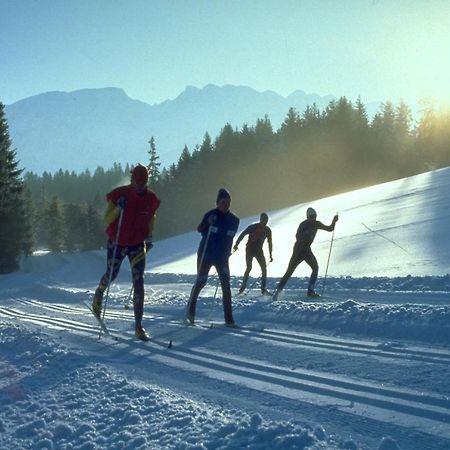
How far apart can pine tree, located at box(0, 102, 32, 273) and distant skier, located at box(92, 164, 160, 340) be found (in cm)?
3331

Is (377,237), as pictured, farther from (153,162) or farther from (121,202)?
(153,162)

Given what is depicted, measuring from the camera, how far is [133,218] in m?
7.57

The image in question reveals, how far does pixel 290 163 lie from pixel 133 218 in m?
62.1

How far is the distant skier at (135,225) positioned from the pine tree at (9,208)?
1311 inches

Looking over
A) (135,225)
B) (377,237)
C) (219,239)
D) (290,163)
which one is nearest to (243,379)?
(135,225)

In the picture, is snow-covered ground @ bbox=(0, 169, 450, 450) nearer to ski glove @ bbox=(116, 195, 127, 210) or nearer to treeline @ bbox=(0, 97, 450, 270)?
ski glove @ bbox=(116, 195, 127, 210)

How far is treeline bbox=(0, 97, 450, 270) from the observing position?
65.5 meters

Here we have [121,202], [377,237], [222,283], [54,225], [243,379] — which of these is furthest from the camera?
[54,225]

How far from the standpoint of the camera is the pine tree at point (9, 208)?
38219 millimetres

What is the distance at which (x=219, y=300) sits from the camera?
1201 cm

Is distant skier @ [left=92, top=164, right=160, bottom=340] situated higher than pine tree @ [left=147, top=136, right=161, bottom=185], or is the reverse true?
pine tree @ [left=147, top=136, right=161, bottom=185]

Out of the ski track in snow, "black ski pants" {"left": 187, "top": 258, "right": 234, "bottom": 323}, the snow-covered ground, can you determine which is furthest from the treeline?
the ski track in snow

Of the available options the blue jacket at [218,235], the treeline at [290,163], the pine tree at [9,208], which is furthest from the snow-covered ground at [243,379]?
the treeline at [290,163]

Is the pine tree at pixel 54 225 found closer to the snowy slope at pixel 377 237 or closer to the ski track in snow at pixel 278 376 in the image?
the snowy slope at pixel 377 237
